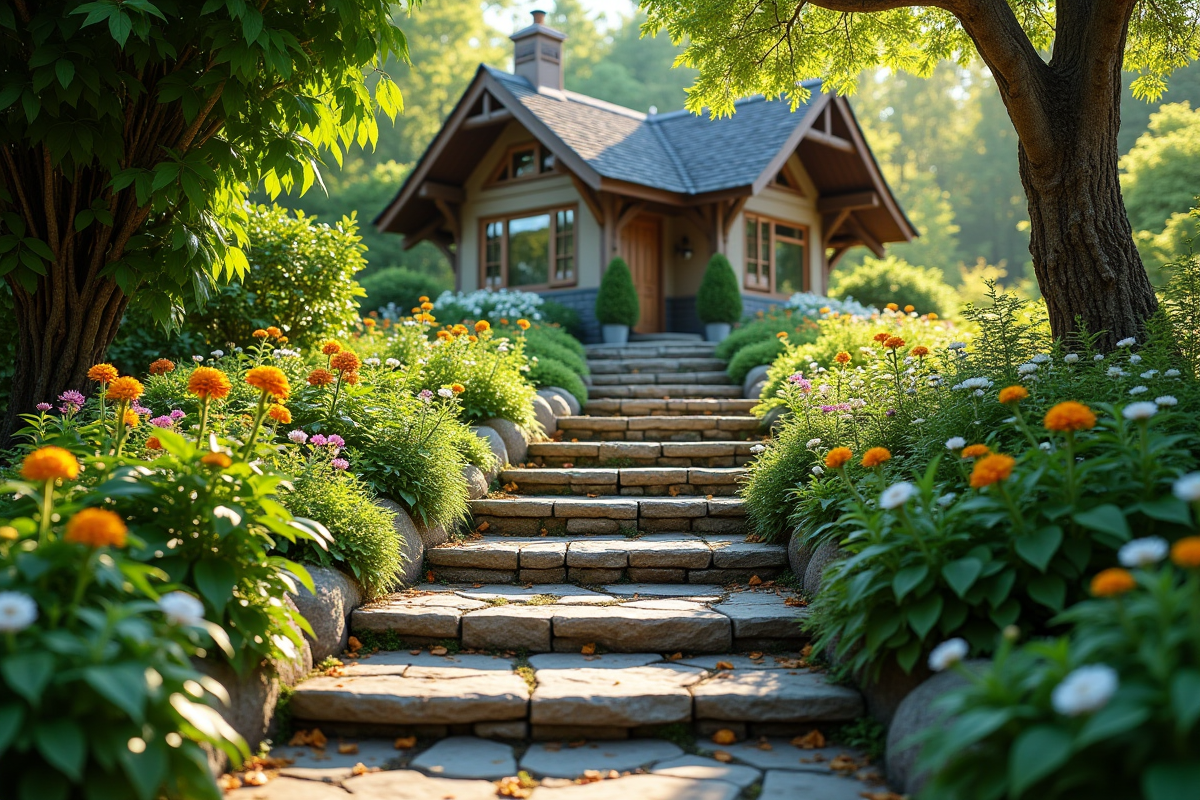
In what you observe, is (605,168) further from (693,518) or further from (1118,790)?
(1118,790)

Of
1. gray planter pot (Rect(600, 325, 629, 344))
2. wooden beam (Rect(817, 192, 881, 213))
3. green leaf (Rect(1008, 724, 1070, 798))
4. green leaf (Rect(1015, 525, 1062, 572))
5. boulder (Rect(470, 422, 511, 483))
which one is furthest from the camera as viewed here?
wooden beam (Rect(817, 192, 881, 213))

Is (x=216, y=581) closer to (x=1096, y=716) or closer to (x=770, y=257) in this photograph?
(x=1096, y=716)

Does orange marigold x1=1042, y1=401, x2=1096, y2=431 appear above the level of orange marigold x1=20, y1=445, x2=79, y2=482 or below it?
above

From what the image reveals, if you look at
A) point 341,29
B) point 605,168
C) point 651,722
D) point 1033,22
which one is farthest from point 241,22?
point 605,168

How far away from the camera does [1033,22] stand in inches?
248

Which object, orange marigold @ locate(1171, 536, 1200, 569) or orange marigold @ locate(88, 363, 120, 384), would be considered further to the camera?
orange marigold @ locate(88, 363, 120, 384)

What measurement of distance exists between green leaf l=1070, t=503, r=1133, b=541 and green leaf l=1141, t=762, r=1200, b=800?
0.82 m

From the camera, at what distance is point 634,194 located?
1412 centimetres

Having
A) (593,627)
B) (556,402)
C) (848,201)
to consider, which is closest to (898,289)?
(848,201)

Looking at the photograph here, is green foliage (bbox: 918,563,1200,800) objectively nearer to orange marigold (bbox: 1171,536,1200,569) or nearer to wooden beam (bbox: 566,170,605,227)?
orange marigold (bbox: 1171,536,1200,569)

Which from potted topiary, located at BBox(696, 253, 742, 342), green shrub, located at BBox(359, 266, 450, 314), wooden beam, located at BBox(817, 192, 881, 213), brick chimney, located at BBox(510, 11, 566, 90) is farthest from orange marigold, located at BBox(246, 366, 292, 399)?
wooden beam, located at BBox(817, 192, 881, 213)

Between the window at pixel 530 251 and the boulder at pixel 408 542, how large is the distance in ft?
36.4

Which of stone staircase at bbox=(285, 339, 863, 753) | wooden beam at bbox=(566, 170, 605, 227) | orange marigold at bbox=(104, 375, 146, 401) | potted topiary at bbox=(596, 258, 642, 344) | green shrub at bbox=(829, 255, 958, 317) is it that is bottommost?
stone staircase at bbox=(285, 339, 863, 753)

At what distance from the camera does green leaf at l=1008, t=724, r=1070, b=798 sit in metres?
1.85
